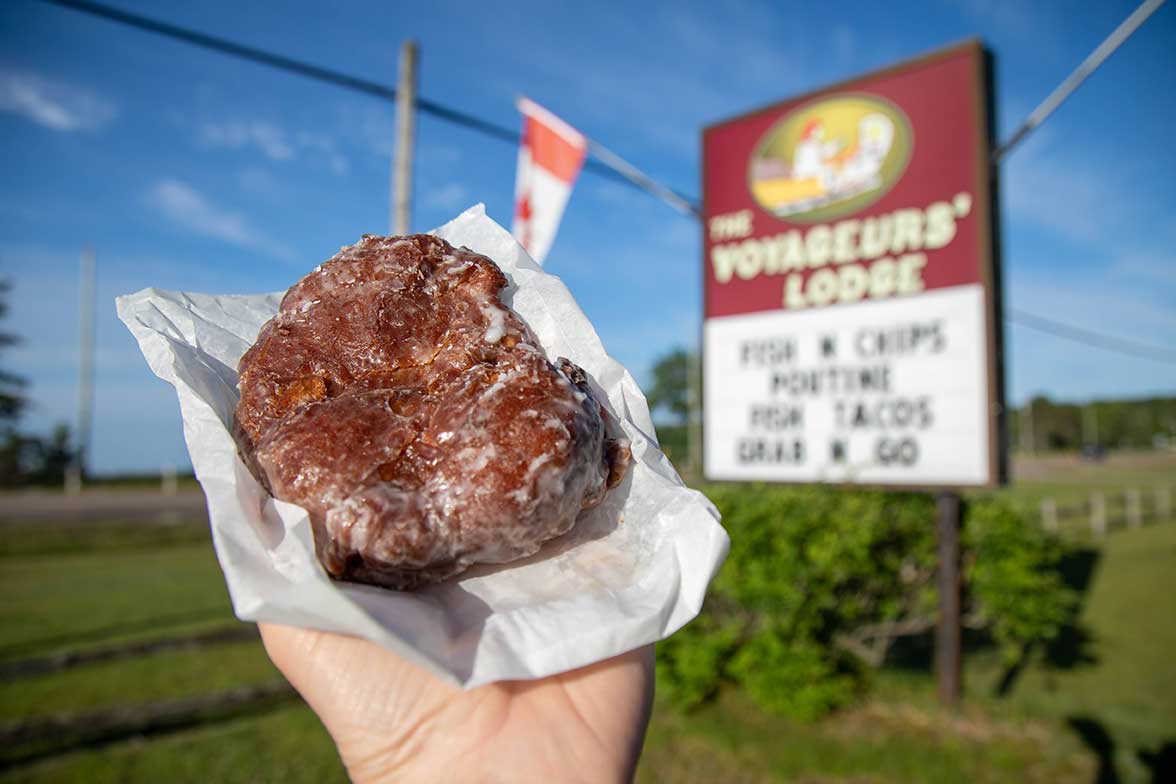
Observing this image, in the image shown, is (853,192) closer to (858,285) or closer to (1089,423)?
(858,285)

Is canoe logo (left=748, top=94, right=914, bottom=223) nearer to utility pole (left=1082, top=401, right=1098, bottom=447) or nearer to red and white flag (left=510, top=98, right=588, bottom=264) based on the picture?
red and white flag (left=510, top=98, right=588, bottom=264)

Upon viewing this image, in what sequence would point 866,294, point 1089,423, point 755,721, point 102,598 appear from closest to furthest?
point 755,721 < point 866,294 < point 102,598 < point 1089,423

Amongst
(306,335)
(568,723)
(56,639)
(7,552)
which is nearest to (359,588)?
(568,723)

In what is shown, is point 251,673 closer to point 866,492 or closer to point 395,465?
point 866,492

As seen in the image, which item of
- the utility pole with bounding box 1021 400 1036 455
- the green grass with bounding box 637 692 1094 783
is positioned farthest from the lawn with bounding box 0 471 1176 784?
the utility pole with bounding box 1021 400 1036 455

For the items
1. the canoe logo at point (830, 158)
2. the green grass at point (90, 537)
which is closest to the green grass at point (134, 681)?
the canoe logo at point (830, 158)

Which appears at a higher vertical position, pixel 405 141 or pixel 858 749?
pixel 405 141

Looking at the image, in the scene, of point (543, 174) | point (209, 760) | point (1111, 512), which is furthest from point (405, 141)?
point (1111, 512)
